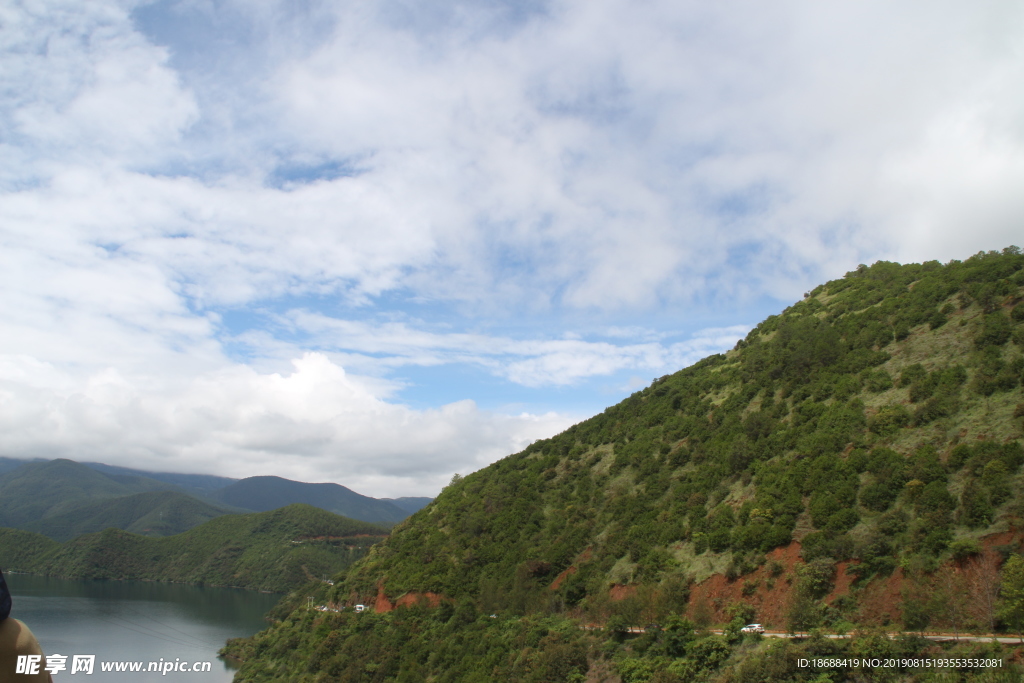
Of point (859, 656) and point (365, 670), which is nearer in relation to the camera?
point (859, 656)

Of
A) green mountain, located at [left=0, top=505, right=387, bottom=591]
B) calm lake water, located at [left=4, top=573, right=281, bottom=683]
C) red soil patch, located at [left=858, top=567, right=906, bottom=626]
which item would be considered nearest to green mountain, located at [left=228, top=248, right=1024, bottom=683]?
red soil patch, located at [left=858, top=567, right=906, bottom=626]

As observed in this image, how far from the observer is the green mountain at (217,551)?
168m

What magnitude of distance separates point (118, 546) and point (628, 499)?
21562 cm

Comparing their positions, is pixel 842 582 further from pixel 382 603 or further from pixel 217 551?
pixel 217 551

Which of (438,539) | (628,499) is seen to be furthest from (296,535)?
(628,499)

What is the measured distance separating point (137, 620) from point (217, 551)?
82.6 metres

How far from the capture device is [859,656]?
19.2 metres

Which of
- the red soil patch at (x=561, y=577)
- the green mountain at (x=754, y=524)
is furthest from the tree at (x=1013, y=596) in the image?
the red soil patch at (x=561, y=577)

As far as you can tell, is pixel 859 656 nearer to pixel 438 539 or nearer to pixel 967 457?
pixel 967 457

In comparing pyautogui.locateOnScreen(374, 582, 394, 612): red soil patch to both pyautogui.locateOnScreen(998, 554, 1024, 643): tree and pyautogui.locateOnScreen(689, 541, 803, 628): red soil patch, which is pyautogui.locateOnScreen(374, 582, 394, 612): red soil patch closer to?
pyautogui.locateOnScreen(689, 541, 803, 628): red soil patch

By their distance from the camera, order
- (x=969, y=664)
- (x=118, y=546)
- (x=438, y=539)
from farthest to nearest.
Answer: (x=118, y=546), (x=438, y=539), (x=969, y=664)

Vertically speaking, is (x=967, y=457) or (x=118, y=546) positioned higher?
(x=967, y=457)

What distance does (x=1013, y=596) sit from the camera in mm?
18609

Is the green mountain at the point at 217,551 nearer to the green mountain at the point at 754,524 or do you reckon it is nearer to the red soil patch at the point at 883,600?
the green mountain at the point at 754,524
